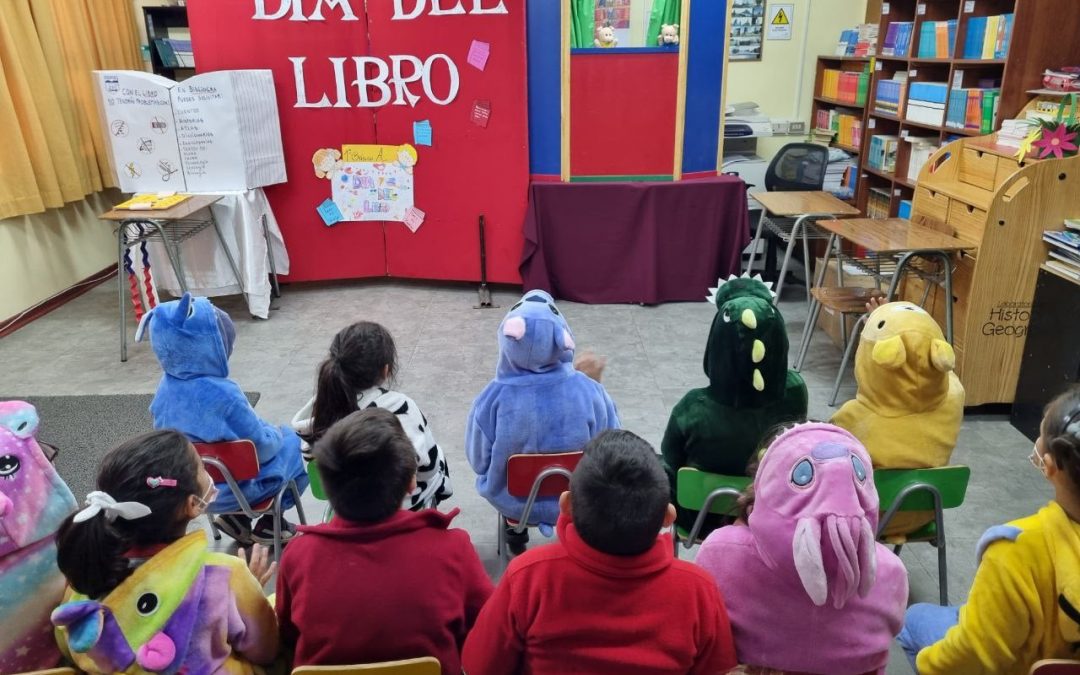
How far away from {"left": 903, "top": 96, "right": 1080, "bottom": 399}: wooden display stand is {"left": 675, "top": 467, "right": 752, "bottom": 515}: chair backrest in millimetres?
1858

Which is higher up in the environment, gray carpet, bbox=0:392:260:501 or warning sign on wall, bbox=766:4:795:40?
warning sign on wall, bbox=766:4:795:40

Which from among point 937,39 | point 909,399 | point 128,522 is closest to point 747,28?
point 937,39

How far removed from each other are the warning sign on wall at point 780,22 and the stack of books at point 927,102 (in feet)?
4.85

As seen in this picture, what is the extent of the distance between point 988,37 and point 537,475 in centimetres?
374

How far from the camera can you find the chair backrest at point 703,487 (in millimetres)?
1772

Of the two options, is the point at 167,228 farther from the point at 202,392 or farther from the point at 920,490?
the point at 920,490

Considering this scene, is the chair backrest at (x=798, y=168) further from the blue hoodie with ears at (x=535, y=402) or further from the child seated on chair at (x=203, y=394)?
the child seated on chair at (x=203, y=394)

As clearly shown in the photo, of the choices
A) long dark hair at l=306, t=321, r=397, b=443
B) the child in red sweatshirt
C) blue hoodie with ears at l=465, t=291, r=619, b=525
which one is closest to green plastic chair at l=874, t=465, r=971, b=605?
blue hoodie with ears at l=465, t=291, r=619, b=525

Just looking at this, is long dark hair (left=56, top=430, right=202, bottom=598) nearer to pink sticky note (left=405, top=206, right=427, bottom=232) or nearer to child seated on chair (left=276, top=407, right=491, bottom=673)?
child seated on chair (left=276, top=407, right=491, bottom=673)

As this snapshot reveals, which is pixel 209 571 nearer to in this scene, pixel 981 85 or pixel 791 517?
pixel 791 517

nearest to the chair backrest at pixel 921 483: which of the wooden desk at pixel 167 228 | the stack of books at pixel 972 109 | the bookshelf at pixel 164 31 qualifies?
the stack of books at pixel 972 109

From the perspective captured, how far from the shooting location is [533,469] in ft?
6.22

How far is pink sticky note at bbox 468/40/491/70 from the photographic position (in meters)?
4.43

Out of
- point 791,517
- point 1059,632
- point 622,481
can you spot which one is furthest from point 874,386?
point 622,481
